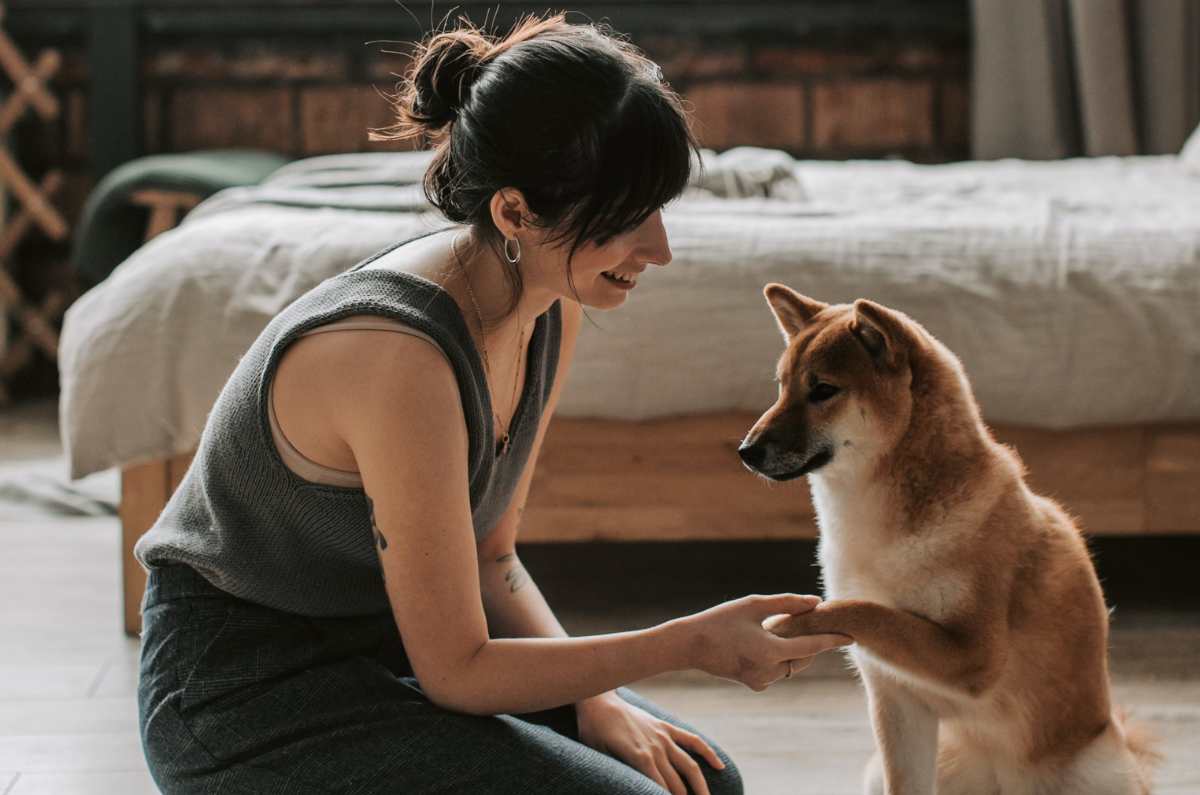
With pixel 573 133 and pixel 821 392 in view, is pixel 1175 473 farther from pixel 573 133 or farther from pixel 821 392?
pixel 573 133

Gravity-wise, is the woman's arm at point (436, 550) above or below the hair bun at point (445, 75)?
below

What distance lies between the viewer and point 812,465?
1.40m

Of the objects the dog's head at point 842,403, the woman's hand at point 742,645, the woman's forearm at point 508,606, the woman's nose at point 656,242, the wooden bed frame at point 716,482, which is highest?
the woman's nose at point 656,242

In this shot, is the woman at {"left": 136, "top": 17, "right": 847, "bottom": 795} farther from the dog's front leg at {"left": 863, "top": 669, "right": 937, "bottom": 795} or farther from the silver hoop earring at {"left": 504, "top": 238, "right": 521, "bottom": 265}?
the dog's front leg at {"left": 863, "top": 669, "right": 937, "bottom": 795}

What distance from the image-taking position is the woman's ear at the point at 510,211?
122 cm

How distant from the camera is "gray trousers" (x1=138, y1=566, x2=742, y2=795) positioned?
122cm

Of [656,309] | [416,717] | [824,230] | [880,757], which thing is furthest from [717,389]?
[416,717]

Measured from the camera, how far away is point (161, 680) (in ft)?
4.22

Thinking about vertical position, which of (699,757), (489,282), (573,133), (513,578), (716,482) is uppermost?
(573,133)

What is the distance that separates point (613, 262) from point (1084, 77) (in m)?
3.45

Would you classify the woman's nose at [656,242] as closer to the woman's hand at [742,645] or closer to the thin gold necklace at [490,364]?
the thin gold necklace at [490,364]

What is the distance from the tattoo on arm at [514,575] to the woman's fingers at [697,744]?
8.6 inches

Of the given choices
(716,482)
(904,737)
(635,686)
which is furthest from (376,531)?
(716,482)

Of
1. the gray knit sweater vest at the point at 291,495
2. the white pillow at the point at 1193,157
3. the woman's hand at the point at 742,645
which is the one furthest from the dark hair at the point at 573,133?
the white pillow at the point at 1193,157
